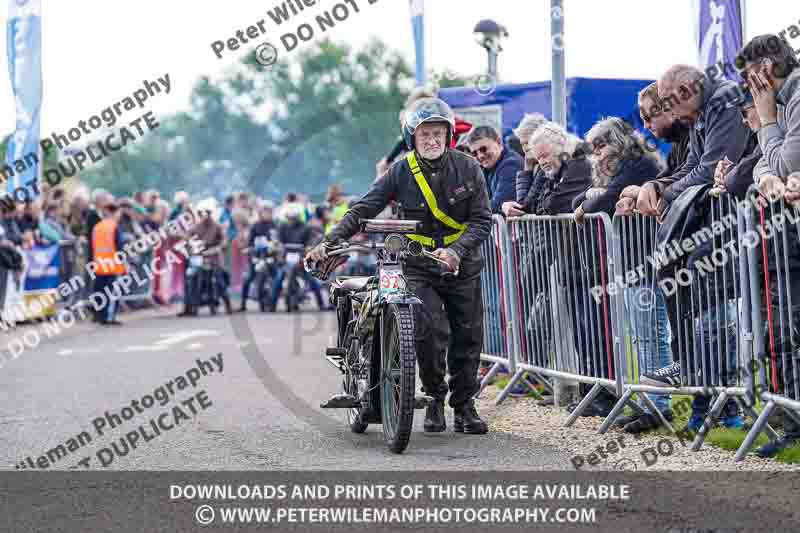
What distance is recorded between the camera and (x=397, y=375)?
754 cm

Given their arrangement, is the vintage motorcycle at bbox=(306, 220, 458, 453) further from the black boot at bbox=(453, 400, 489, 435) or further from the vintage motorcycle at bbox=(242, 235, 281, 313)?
the vintage motorcycle at bbox=(242, 235, 281, 313)

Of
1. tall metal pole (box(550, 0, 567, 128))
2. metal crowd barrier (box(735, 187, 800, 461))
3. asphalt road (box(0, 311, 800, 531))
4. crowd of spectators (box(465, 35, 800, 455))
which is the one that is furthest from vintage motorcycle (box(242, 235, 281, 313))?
metal crowd barrier (box(735, 187, 800, 461))

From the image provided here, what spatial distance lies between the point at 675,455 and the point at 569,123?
9294 mm

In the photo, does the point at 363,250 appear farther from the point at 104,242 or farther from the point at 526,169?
the point at 104,242

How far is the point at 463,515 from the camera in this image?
563 centimetres

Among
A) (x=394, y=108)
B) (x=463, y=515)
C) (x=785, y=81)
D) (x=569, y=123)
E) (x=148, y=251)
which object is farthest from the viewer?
(x=394, y=108)

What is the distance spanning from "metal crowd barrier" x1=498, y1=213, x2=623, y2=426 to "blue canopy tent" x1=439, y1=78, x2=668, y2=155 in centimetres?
646

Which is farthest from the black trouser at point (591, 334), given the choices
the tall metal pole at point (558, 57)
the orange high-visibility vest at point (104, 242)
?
the orange high-visibility vest at point (104, 242)

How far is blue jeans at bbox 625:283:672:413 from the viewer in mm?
7875

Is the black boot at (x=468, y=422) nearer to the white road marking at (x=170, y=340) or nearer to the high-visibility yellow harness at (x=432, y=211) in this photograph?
the high-visibility yellow harness at (x=432, y=211)

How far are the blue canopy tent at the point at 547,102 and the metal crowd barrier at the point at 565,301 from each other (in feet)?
21.2

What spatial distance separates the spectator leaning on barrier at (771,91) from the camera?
664 cm

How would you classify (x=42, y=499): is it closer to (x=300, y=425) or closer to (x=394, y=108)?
(x=300, y=425)

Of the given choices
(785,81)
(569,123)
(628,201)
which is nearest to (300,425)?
(628,201)
